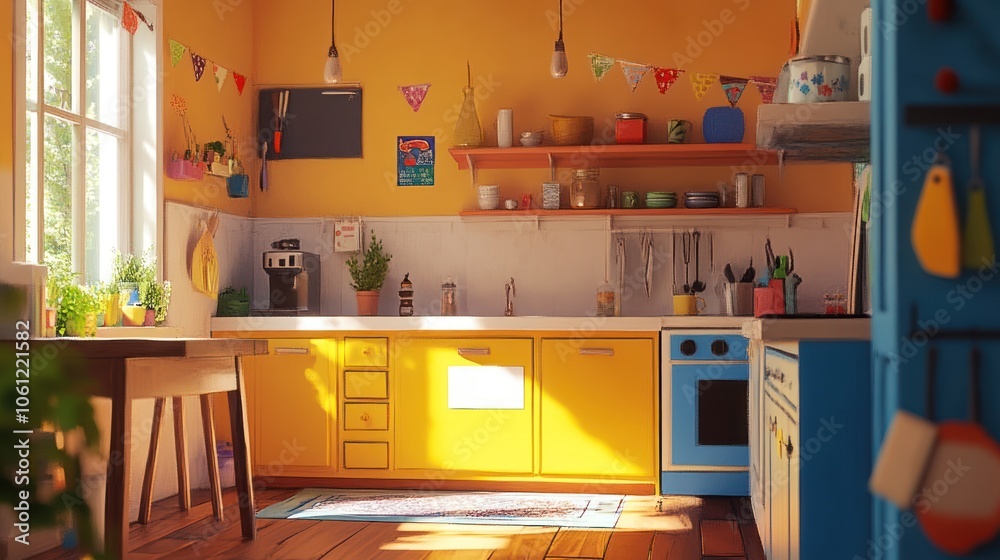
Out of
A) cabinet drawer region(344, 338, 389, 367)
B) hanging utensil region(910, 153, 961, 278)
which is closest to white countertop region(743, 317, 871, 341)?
hanging utensil region(910, 153, 961, 278)

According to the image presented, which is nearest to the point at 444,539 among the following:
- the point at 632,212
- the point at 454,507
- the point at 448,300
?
the point at 454,507

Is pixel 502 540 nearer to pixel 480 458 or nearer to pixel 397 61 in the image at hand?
pixel 480 458

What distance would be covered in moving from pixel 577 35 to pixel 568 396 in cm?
204

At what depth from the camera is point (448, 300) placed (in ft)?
18.8

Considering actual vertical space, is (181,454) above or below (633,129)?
below

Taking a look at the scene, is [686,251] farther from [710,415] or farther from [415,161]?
[415,161]

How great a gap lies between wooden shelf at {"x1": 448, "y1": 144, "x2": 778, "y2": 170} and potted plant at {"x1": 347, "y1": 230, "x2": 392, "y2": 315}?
0.68m

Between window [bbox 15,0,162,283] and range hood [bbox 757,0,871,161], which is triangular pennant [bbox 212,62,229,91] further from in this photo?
range hood [bbox 757,0,871,161]

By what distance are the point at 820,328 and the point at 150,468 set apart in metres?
3.10

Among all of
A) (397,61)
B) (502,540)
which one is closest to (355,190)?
(397,61)

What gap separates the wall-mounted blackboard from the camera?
19.6ft

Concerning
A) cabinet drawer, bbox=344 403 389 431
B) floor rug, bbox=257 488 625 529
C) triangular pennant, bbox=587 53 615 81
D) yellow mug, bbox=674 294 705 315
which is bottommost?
floor rug, bbox=257 488 625 529

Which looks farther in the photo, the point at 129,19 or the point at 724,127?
the point at 724,127

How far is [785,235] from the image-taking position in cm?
561
